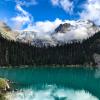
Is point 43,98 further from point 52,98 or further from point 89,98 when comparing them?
point 89,98

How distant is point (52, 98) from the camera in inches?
2697

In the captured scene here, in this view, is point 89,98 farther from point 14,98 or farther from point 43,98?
point 14,98

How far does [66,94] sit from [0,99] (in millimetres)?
19440

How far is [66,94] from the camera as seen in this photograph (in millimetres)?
75750

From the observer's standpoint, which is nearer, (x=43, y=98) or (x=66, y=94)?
(x=43, y=98)

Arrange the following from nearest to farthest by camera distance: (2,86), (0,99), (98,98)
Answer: (0,99) → (98,98) → (2,86)

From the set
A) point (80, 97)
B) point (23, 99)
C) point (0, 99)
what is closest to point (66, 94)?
point (80, 97)

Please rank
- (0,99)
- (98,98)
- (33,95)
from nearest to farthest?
(0,99), (98,98), (33,95)

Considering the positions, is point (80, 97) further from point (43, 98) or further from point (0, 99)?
point (0, 99)

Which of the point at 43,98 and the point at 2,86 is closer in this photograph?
the point at 43,98

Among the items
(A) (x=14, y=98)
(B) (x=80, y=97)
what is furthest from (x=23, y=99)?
(B) (x=80, y=97)

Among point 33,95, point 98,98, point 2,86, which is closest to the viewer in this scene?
point 98,98

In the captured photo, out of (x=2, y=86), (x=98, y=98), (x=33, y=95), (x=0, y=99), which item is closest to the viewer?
(x=0, y=99)

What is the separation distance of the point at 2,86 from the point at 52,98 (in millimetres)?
Result: 16631
